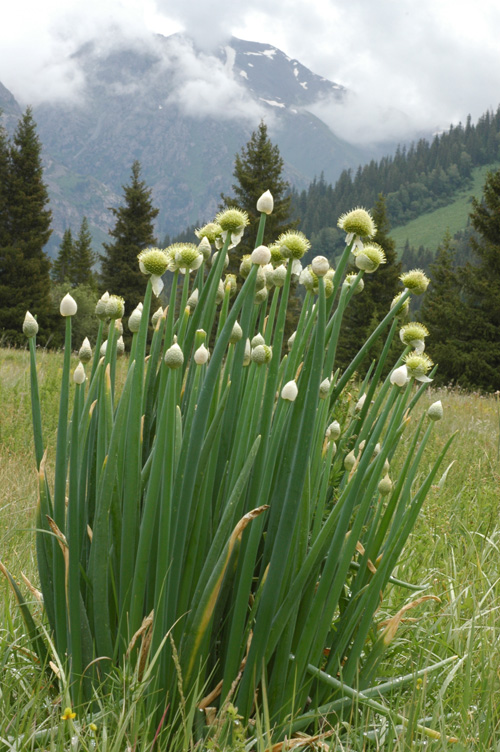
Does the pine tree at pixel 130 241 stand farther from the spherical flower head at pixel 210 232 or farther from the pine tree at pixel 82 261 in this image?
the spherical flower head at pixel 210 232

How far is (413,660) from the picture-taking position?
152cm

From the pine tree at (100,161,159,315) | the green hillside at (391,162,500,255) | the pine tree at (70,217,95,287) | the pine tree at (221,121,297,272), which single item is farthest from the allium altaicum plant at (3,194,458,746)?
the green hillside at (391,162,500,255)

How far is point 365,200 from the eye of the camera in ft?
327

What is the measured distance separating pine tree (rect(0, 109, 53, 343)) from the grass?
21.8 meters

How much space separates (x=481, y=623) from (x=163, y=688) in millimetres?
1215

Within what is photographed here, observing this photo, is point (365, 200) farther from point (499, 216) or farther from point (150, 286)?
point (150, 286)

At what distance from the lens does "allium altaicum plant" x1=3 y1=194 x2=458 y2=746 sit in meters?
1.07

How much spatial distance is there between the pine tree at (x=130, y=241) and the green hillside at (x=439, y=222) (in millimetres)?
79662

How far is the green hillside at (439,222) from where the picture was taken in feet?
334

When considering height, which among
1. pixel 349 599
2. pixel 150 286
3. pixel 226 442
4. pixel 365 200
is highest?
pixel 365 200

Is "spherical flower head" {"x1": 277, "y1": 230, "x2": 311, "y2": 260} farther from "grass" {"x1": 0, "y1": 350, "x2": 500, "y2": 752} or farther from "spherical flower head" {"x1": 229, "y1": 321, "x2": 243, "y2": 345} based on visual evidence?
"grass" {"x1": 0, "y1": 350, "x2": 500, "y2": 752}

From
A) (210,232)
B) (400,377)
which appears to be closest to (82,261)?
(210,232)

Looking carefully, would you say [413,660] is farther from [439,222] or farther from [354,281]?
[439,222]

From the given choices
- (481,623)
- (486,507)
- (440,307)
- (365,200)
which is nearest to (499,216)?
(440,307)
